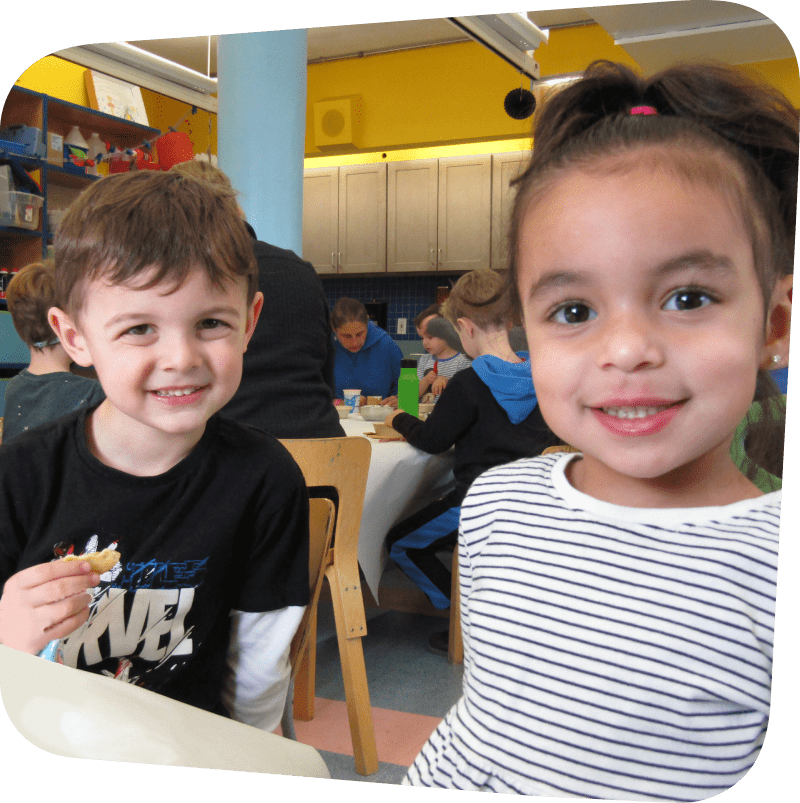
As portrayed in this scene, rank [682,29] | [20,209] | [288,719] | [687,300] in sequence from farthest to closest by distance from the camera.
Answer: [20,209], [288,719], [682,29], [687,300]

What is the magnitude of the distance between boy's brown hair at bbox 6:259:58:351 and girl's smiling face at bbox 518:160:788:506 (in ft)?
2.07

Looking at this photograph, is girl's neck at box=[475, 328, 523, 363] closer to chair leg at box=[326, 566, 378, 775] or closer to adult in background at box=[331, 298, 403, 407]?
adult in background at box=[331, 298, 403, 407]

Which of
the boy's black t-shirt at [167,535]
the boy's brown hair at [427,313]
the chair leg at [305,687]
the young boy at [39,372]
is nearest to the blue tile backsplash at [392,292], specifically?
the boy's brown hair at [427,313]

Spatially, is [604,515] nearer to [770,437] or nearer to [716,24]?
[770,437]

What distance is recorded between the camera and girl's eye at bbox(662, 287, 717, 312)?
68 centimetres

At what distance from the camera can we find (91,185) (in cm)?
99

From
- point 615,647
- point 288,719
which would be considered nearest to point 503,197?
point 615,647

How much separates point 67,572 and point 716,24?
937 millimetres

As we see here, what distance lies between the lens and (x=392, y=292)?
1.07m

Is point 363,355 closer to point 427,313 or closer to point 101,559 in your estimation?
point 427,313

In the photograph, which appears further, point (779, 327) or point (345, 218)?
point (345, 218)

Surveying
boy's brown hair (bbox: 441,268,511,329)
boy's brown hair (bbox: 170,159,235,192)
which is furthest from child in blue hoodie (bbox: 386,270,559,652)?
boy's brown hair (bbox: 170,159,235,192)

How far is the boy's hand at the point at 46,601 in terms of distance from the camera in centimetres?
98

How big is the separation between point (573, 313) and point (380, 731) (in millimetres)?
574
